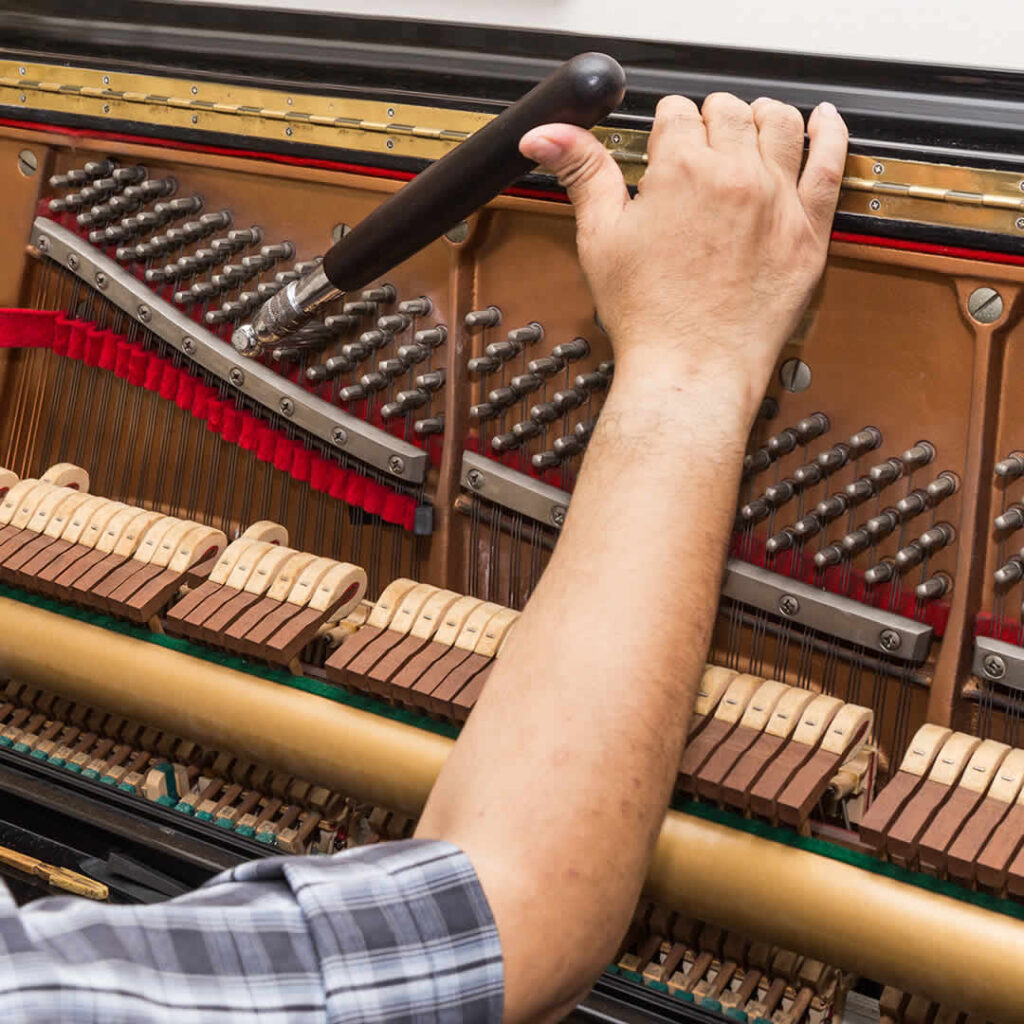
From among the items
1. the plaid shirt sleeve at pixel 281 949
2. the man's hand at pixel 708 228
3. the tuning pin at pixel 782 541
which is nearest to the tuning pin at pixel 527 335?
the man's hand at pixel 708 228

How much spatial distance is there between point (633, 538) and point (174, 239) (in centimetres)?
133

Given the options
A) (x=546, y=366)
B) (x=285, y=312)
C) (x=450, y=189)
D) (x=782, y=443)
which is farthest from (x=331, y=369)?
(x=782, y=443)

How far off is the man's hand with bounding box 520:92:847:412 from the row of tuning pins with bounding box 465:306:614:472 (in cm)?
33

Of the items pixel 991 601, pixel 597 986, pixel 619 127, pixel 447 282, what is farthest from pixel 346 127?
pixel 597 986

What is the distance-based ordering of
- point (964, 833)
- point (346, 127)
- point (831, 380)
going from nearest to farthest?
point (964, 833) < point (831, 380) < point (346, 127)

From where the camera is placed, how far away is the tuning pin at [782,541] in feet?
5.84

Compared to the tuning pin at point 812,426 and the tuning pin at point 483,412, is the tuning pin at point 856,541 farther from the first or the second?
the tuning pin at point 483,412

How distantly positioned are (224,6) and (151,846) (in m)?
1.35

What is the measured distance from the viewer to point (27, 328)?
2.39m

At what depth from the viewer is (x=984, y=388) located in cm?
163

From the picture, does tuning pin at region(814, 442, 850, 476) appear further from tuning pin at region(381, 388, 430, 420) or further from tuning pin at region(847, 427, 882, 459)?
tuning pin at region(381, 388, 430, 420)

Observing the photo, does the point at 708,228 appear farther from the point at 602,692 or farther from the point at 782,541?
the point at 602,692

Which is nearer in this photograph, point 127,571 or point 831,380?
point 831,380

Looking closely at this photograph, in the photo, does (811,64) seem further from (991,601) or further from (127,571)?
(127,571)
